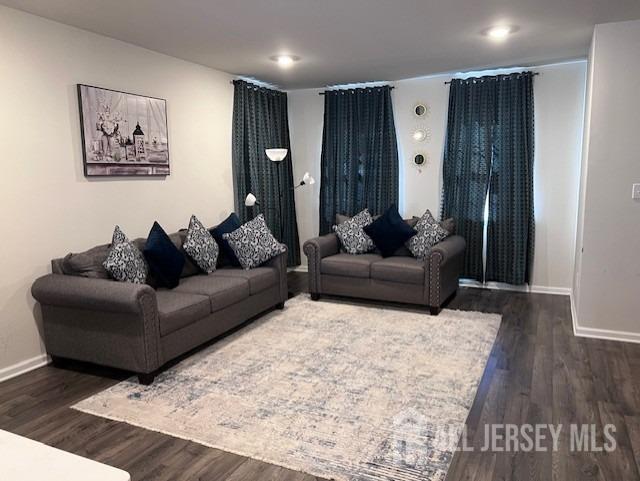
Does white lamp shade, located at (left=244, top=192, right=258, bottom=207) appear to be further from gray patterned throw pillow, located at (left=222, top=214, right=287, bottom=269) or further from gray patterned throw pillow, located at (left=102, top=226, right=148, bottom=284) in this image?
gray patterned throw pillow, located at (left=102, top=226, right=148, bottom=284)

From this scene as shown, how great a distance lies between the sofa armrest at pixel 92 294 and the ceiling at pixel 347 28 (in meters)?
1.85

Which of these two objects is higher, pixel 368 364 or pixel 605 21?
pixel 605 21

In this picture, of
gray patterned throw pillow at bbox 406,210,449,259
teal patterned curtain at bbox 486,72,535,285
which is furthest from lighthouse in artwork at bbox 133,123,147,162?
teal patterned curtain at bbox 486,72,535,285

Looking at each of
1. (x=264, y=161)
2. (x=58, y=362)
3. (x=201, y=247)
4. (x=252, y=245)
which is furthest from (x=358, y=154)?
(x=58, y=362)

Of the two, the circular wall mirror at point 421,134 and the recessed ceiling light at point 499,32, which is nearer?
the recessed ceiling light at point 499,32

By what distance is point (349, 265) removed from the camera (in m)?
4.86

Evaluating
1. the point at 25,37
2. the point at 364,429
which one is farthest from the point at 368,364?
the point at 25,37

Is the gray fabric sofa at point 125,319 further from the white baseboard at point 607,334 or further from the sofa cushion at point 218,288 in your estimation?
the white baseboard at point 607,334

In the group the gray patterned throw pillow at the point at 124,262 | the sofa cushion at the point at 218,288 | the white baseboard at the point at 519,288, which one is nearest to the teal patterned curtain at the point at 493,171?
the white baseboard at the point at 519,288

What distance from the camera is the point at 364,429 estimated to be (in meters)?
2.53

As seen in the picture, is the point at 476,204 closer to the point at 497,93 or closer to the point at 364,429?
the point at 497,93

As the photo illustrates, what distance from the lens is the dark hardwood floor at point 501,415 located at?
2.19m

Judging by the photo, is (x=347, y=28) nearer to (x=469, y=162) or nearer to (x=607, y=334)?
(x=469, y=162)

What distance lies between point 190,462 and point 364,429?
915mm
